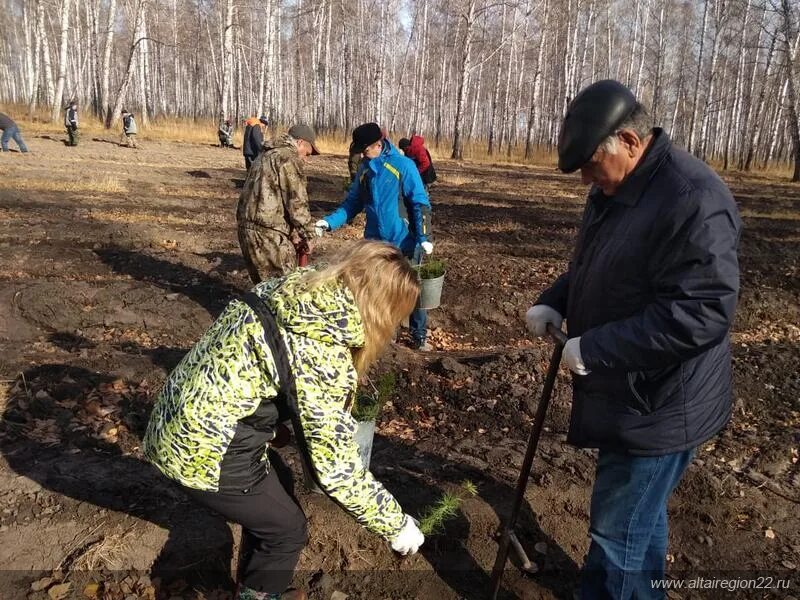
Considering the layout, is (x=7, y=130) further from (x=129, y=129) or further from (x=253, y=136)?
(x=253, y=136)

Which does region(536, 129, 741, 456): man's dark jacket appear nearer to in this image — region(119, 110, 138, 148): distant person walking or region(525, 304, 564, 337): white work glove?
region(525, 304, 564, 337): white work glove

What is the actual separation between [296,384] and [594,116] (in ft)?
3.94

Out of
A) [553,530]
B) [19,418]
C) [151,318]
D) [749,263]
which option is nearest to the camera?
[553,530]

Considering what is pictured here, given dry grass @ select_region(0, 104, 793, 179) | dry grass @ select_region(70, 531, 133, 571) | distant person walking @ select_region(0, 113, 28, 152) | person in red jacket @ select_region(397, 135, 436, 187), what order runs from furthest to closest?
1. dry grass @ select_region(0, 104, 793, 179)
2. distant person walking @ select_region(0, 113, 28, 152)
3. person in red jacket @ select_region(397, 135, 436, 187)
4. dry grass @ select_region(70, 531, 133, 571)

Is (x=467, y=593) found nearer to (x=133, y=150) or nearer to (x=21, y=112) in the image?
(x=133, y=150)

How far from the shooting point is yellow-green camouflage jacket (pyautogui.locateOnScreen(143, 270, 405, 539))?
1843 millimetres

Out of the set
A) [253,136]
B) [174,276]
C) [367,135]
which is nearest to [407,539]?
[367,135]

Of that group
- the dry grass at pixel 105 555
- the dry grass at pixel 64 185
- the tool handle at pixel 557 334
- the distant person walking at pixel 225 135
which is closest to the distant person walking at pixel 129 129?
the distant person walking at pixel 225 135

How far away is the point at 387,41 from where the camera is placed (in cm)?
3538

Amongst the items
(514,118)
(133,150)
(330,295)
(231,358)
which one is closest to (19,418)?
(231,358)

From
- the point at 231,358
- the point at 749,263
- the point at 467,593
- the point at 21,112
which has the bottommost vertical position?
the point at 467,593

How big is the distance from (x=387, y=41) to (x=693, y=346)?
36.9 meters

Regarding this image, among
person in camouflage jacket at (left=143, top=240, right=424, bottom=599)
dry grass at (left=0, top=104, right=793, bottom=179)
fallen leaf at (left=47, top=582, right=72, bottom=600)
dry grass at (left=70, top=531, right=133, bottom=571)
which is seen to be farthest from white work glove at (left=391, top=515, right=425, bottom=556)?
dry grass at (left=0, top=104, right=793, bottom=179)

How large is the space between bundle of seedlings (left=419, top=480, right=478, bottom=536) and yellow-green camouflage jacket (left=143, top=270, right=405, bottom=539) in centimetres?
85
